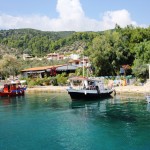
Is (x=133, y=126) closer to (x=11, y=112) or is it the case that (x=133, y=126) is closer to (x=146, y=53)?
(x=11, y=112)

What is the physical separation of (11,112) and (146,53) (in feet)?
115

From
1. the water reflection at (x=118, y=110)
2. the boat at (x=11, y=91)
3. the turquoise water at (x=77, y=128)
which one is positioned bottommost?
the turquoise water at (x=77, y=128)

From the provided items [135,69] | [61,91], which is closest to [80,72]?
[61,91]

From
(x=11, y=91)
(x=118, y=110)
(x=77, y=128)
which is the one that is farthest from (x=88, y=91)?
(x=77, y=128)

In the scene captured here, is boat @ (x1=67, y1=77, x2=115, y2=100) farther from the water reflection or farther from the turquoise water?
the turquoise water

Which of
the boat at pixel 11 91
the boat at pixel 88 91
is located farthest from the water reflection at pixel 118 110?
the boat at pixel 11 91

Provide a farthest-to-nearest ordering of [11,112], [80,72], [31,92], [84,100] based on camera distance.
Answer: [80,72], [31,92], [84,100], [11,112]

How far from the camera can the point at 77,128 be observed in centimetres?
3131

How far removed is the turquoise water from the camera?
1001 inches

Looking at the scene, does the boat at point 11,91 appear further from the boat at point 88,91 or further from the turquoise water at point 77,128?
the turquoise water at point 77,128

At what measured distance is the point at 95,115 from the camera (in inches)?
1524

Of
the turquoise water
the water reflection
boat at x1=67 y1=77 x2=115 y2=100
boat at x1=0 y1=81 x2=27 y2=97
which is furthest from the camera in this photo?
boat at x1=0 y1=81 x2=27 y2=97

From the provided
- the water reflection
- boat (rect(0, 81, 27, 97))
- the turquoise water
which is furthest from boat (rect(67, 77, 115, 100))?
boat (rect(0, 81, 27, 97))

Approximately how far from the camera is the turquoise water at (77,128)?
1001 inches
